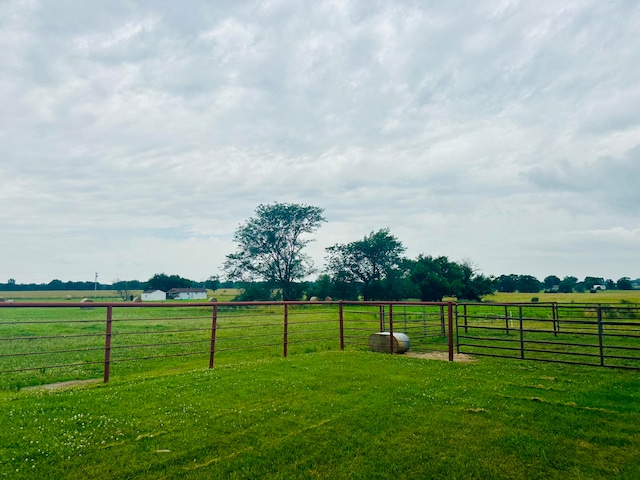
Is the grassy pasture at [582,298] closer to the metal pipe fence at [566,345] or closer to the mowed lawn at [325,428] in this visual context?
the metal pipe fence at [566,345]

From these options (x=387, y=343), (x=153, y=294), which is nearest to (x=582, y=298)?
(x=387, y=343)

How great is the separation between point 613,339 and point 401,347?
30.0ft

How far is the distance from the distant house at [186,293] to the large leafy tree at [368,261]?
5772 cm

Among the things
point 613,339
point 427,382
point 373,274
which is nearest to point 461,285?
point 373,274

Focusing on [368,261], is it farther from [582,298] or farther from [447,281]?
[582,298]

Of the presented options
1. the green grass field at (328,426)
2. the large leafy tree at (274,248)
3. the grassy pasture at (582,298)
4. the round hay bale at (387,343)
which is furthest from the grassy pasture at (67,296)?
the green grass field at (328,426)

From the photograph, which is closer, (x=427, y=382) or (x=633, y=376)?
(x=427, y=382)

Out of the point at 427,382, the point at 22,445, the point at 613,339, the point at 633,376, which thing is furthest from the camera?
the point at 613,339

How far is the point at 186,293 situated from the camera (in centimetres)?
9725

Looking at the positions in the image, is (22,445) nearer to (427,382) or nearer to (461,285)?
(427,382)

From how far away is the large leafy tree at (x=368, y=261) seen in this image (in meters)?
47.7

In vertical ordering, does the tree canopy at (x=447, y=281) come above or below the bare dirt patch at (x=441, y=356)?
above

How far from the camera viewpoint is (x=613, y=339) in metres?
14.2

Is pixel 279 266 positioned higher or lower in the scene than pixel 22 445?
higher
